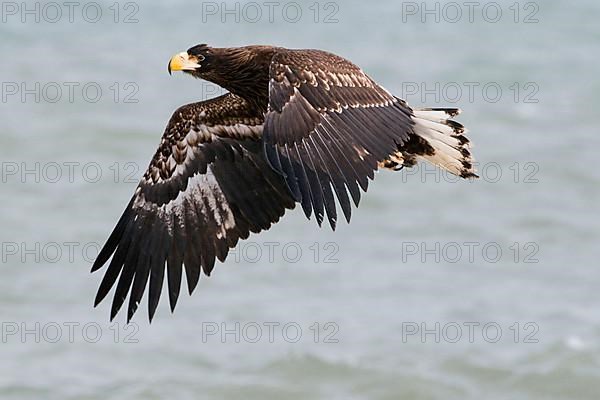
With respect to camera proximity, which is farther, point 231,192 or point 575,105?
point 575,105

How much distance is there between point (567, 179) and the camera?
59.5 feet

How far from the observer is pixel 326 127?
900 cm

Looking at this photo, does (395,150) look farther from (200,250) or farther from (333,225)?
(200,250)

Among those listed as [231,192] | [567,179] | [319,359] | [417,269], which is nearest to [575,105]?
[567,179]

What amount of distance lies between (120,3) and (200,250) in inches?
523

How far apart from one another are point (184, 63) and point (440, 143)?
5.43 ft

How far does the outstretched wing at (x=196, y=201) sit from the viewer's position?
1034 cm

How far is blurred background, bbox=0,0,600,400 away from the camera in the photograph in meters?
14.9
